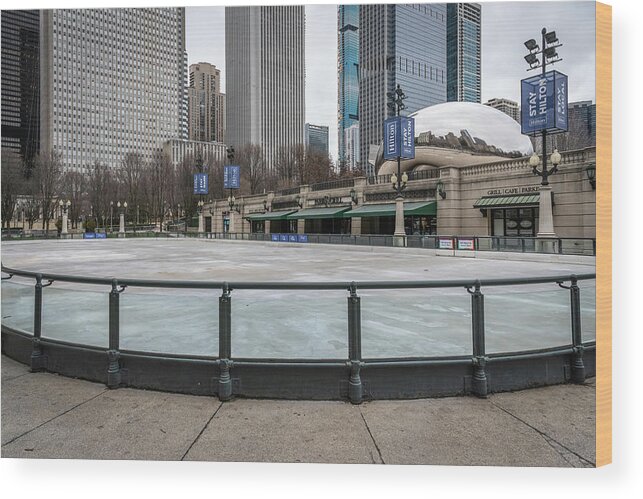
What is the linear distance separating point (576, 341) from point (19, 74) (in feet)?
21.1

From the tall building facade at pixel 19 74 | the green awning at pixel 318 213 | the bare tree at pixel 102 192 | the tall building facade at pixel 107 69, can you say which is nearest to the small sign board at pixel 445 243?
the tall building facade at pixel 107 69

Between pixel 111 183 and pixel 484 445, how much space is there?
235ft

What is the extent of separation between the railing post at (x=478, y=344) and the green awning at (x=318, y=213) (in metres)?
36.6

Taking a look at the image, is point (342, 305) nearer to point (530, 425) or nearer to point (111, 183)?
point (530, 425)

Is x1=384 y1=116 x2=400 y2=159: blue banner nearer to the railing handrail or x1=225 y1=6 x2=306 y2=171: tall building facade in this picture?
x1=225 y1=6 x2=306 y2=171: tall building facade

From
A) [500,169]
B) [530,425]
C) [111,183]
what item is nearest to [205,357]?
[530,425]

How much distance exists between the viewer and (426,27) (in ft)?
22.8

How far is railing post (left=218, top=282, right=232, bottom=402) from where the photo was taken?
3.51 m

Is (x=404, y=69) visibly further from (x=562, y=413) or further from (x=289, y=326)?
(x=562, y=413)

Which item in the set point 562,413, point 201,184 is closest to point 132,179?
point 201,184

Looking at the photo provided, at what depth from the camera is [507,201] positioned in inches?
1141

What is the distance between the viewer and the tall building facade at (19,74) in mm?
3924

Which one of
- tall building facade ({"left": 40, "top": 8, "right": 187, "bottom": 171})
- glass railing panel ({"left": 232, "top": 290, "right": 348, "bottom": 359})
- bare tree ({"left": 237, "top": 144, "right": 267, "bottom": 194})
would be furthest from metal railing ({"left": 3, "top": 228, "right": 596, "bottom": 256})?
bare tree ({"left": 237, "top": 144, "right": 267, "bottom": 194})

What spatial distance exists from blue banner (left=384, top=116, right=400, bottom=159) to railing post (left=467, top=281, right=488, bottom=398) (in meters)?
27.1
